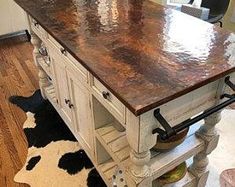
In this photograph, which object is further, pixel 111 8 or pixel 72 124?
pixel 72 124

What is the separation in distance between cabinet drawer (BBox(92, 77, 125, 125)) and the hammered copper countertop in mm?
102

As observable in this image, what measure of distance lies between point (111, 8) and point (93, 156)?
3.01ft

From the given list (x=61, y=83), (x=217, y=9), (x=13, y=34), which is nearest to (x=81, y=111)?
(x=61, y=83)

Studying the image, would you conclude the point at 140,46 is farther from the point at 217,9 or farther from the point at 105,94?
the point at 217,9

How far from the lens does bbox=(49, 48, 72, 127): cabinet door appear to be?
61.8 inches

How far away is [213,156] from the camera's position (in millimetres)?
1825

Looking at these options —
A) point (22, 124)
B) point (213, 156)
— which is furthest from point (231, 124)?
point (22, 124)

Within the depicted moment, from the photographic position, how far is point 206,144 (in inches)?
51.4

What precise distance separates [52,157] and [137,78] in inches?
45.6

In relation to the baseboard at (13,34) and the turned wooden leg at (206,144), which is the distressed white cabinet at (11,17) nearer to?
the baseboard at (13,34)

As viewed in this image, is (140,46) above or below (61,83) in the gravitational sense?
above

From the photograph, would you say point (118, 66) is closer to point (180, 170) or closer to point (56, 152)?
point (180, 170)

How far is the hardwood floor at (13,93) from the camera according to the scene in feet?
6.03

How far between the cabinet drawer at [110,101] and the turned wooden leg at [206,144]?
1.55 feet
